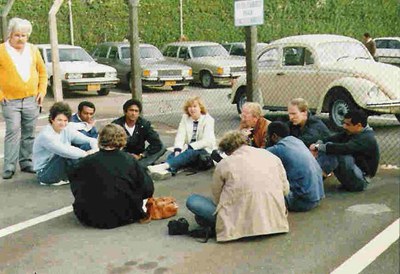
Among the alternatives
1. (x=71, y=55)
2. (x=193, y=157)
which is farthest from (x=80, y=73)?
A: (x=193, y=157)

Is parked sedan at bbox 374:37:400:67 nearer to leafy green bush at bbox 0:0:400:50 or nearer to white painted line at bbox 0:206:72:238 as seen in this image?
leafy green bush at bbox 0:0:400:50

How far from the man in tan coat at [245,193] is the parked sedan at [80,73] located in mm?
14220

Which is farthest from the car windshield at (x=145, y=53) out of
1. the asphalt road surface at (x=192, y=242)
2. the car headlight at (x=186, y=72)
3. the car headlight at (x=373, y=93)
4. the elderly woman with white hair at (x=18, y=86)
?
the asphalt road surface at (x=192, y=242)

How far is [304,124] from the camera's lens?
24.0 ft

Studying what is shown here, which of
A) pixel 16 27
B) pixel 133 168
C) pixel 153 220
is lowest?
pixel 153 220

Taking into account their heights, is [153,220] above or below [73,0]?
below

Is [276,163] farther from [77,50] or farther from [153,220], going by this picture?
[77,50]

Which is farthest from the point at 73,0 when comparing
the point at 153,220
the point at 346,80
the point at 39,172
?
the point at 153,220

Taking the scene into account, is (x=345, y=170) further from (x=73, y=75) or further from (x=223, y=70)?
(x=223, y=70)

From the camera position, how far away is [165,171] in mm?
7941

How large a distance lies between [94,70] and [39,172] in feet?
39.7

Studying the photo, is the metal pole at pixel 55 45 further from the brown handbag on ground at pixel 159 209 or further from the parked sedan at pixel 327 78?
the brown handbag on ground at pixel 159 209

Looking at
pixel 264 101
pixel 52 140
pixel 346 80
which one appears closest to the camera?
pixel 52 140

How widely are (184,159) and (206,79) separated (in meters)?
13.7
